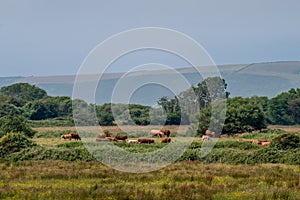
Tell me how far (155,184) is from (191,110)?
4967 centimetres

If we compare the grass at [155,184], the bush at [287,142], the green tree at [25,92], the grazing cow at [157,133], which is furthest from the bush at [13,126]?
the green tree at [25,92]

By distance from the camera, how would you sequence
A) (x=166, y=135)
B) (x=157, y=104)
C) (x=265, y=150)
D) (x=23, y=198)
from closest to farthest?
(x=23, y=198) → (x=265, y=150) → (x=166, y=135) → (x=157, y=104)

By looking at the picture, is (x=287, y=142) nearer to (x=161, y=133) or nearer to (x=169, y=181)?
(x=169, y=181)

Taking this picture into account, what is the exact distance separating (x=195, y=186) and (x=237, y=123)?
156 feet

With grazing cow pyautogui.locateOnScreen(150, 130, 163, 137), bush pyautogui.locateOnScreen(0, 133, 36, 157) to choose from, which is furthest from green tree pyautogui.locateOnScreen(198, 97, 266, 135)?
bush pyautogui.locateOnScreen(0, 133, 36, 157)

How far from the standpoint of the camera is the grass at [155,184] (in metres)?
16.1

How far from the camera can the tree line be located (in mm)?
63156

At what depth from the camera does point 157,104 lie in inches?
2906

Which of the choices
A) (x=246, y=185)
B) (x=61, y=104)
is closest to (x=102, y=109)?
(x=61, y=104)

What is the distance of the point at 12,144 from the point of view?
118 ft

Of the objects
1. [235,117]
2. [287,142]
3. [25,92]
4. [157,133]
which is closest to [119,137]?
[157,133]

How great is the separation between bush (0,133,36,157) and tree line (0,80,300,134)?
704cm

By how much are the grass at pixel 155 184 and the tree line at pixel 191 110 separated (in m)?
17.9

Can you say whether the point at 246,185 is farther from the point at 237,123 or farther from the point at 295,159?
the point at 237,123
